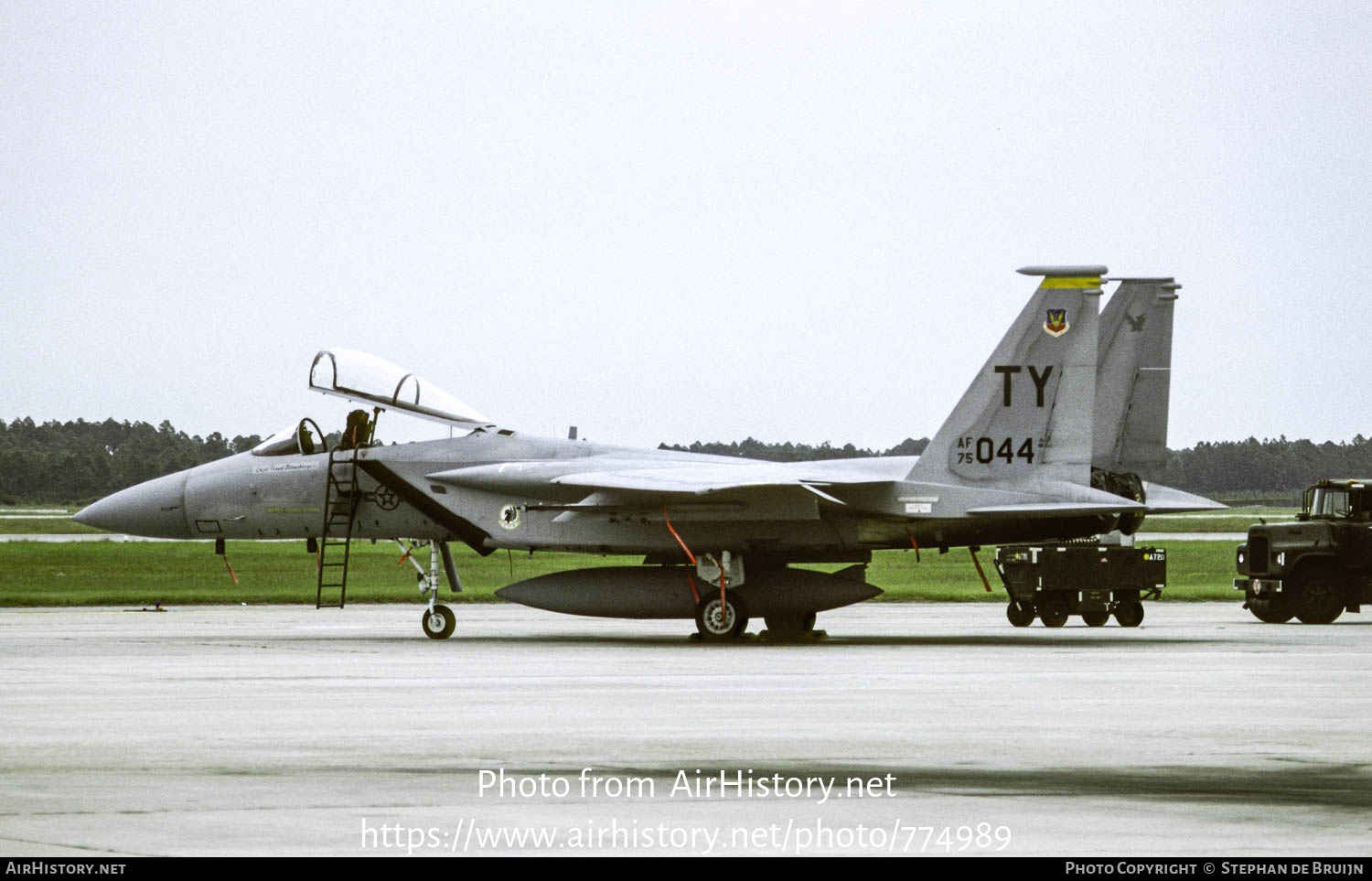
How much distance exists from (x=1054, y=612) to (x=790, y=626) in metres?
5.36

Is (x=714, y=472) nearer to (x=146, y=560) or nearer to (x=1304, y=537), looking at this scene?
(x=1304, y=537)

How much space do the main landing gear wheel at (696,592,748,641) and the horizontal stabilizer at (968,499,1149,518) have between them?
316 centimetres

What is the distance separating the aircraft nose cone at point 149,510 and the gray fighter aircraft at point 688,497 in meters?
0.03

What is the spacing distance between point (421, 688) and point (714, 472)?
7645 millimetres

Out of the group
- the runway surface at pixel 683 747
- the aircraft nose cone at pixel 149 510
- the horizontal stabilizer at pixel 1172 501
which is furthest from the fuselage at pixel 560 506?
the horizontal stabilizer at pixel 1172 501

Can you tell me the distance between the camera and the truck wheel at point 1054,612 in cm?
2631

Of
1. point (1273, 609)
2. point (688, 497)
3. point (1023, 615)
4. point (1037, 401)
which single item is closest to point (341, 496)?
point (688, 497)

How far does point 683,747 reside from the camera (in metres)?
10.7

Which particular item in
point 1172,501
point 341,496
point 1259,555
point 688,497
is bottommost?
point 1259,555

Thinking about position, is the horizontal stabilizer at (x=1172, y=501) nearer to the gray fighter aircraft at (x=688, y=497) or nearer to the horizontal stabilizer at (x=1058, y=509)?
the gray fighter aircraft at (x=688, y=497)

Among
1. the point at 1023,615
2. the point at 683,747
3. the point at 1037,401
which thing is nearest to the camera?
the point at 683,747

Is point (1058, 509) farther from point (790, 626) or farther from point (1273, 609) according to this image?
point (1273, 609)

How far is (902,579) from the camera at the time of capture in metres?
45.3

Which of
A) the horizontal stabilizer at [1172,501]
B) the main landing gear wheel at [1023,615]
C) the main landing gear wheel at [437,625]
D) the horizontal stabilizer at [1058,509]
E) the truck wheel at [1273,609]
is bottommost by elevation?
the main landing gear wheel at [437,625]
